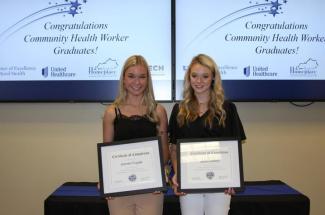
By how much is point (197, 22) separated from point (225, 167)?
5.52ft

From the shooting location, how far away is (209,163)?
89.0 inches

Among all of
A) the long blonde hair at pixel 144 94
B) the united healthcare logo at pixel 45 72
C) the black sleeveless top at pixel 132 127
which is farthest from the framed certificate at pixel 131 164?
the united healthcare logo at pixel 45 72

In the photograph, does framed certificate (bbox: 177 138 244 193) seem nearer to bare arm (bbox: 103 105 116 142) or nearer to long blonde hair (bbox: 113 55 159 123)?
long blonde hair (bbox: 113 55 159 123)

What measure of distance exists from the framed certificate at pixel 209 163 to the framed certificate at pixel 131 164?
15cm

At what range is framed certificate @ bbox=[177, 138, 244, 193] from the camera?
2.23 metres

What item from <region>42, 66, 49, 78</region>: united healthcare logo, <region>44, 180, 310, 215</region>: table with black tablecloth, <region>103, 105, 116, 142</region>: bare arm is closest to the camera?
<region>103, 105, 116, 142</region>: bare arm

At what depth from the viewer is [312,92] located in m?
3.44

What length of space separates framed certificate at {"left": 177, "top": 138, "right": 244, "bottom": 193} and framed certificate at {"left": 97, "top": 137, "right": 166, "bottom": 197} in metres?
0.15

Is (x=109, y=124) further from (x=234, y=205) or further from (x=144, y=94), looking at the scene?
(x=234, y=205)

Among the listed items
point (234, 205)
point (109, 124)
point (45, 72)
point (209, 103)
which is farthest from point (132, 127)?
point (45, 72)

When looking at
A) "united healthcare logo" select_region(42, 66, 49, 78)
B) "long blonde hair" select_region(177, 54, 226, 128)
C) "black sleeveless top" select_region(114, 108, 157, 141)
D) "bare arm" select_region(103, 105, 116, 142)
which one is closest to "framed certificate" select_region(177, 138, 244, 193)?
"long blonde hair" select_region(177, 54, 226, 128)

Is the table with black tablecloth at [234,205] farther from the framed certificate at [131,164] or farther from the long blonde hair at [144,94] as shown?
the long blonde hair at [144,94]

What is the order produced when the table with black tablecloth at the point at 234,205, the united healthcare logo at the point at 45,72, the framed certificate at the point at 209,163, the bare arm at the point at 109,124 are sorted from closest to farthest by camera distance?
the framed certificate at the point at 209,163 < the bare arm at the point at 109,124 < the table with black tablecloth at the point at 234,205 < the united healthcare logo at the point at 45,72

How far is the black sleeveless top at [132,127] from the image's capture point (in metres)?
2.33
